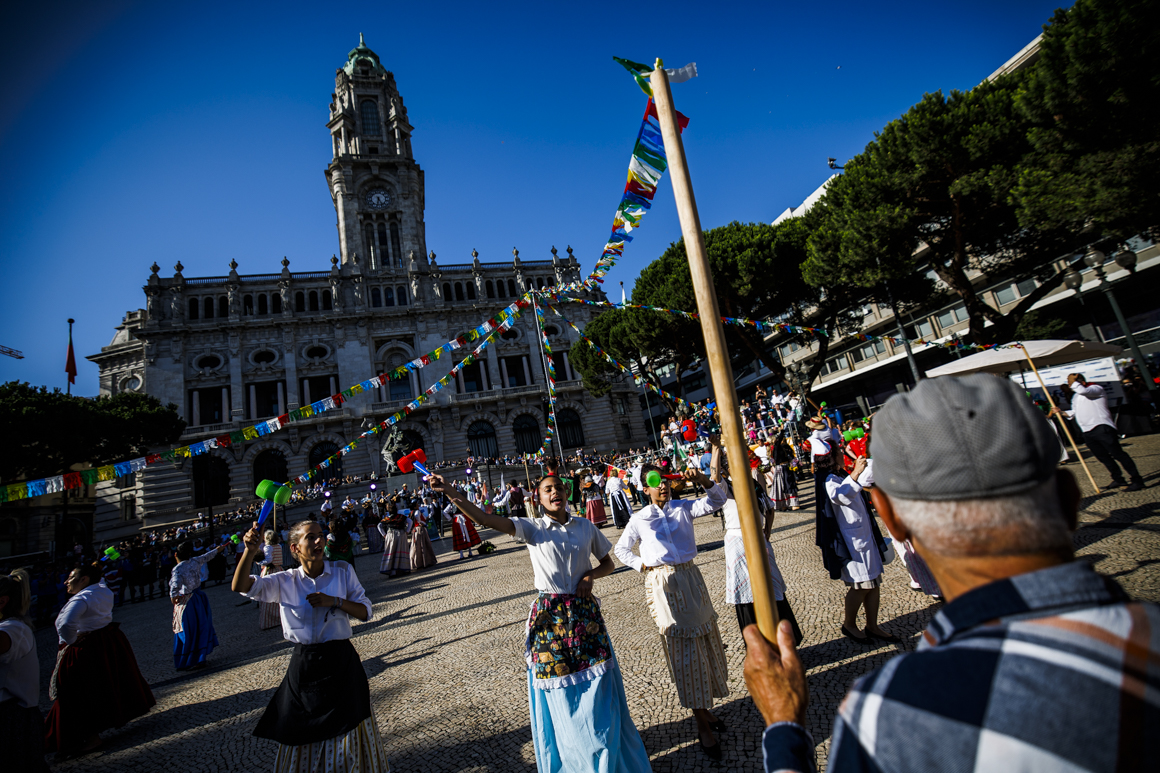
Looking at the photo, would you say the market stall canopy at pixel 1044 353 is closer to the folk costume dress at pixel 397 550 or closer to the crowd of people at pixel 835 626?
the crowd of people at pixel 835 626

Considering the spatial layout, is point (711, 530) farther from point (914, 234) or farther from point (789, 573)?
point (914, 234)

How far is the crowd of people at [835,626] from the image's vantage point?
0.83m

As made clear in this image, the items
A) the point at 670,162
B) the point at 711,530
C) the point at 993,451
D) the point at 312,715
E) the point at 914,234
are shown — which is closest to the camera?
the point at 993,451

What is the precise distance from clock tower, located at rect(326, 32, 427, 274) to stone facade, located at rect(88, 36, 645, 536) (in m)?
0.12

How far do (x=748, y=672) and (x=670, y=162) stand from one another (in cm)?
185

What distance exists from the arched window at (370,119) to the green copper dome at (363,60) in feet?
10.1

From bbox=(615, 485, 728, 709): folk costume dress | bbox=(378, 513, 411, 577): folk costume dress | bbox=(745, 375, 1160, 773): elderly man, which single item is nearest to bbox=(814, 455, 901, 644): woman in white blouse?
bbox=(615, 485, 728, 709): folk costume dress

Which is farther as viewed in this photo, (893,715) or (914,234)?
(914,234)

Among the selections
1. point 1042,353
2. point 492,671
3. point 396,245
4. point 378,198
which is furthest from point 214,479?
point 1042,353

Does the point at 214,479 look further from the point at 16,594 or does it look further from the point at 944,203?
the point at 944,203

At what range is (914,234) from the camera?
53.5ft

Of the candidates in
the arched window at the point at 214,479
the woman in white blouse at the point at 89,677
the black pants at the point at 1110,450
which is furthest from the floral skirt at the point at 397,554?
the arched window at the point at 214,479

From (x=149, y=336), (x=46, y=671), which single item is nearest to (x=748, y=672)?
(x=46, y=671)

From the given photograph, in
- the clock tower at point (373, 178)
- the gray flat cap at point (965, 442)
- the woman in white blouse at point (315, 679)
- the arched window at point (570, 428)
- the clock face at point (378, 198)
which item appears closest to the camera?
the gray flat cap at point (965, 442)
